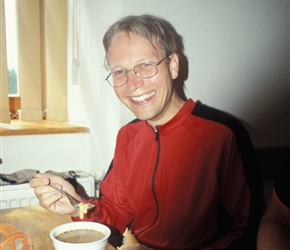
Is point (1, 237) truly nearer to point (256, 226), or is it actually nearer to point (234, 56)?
point (256, 226)

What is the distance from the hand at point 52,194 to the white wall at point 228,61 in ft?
0.78

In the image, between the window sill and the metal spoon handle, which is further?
the window sill

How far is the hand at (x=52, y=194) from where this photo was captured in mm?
630

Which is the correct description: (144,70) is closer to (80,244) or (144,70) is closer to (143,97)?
(143,97)

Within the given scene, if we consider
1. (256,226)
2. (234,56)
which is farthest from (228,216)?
(234,56)

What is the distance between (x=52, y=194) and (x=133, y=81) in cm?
29

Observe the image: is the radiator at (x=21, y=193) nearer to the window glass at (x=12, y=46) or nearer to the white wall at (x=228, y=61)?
the white wall at (x=228, y=61)

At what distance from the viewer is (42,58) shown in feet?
3.22

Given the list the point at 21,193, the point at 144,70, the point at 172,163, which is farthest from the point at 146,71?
the point at 21,193

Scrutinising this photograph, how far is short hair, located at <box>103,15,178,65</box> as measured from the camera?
2.24 ft

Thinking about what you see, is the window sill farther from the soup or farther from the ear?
the soup

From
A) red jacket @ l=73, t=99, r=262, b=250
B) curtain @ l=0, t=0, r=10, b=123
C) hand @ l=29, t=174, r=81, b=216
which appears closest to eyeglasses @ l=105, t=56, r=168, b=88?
red jacket @ l=73, t=99, r=262, b=250

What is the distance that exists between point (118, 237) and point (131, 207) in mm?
99

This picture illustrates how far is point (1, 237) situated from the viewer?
1.78 feet
